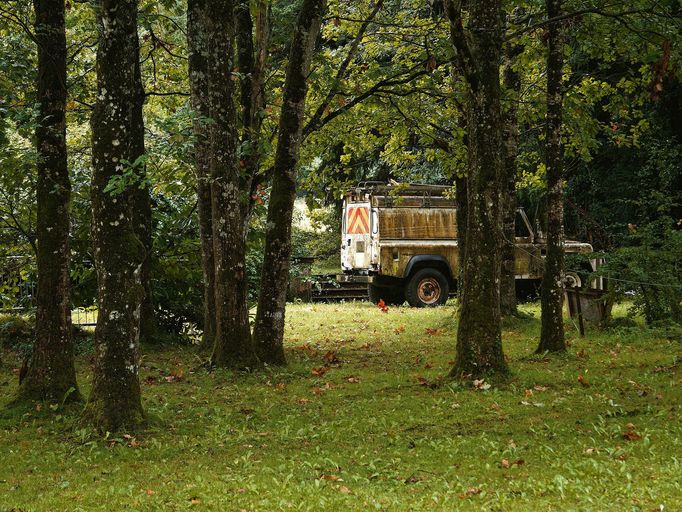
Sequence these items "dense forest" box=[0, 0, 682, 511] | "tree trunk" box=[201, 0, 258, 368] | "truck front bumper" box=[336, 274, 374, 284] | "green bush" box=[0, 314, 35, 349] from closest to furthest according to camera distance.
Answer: "dense forest" box=[0, 0, 682, 511] < "tree trunk" box=[201, 0, 258, 368] < "green bush" box=[0, 314, 35, 349] < "truck front bumper" box=[336, 274, 374, 284]

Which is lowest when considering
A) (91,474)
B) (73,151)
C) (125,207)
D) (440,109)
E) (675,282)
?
(91,474)

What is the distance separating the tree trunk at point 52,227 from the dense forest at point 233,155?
21 millimetres

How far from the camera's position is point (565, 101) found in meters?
14.8

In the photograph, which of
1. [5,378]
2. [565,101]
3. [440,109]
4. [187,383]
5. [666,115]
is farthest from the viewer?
[666,115]

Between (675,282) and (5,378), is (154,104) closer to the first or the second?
(5,378)

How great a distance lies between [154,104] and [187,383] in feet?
29.3

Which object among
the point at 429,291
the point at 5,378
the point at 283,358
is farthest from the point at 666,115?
the point at 5,378

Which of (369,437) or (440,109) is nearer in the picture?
(369,437)

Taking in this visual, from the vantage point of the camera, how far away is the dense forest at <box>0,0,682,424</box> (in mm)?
7617

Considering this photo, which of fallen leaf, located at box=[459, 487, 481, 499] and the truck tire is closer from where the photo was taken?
fallen leaf, located at box=[459, 487, 481, 499]

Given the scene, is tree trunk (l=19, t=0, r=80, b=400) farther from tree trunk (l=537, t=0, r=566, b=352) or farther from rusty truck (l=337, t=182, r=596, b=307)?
rusty truck (l=337, t=182, r=596, b=307)

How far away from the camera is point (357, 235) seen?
23.6m

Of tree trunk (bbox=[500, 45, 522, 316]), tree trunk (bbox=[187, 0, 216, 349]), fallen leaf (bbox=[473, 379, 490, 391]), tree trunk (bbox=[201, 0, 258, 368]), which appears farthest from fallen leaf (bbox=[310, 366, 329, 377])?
tree trunk (bbox=[500, 45, 522, 316])

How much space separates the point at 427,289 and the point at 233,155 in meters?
13.4
